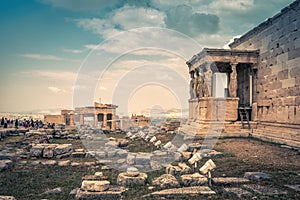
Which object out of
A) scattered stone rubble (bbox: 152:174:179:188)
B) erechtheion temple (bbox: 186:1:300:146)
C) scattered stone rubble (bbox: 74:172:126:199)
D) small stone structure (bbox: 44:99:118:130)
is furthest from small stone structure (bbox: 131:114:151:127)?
scattered stone rubble (bbox: 74:172:126:199)

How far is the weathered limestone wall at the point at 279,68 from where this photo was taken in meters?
12.2

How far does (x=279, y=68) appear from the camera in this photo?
13.6 m

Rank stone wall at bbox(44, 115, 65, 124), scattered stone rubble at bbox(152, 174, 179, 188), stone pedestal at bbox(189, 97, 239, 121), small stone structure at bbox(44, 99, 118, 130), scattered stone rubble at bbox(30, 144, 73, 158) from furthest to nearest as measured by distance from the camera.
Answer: stone wall at bbox(44, 115, 65, 124) → small stone structure at bbox(44, 99, 118, 130) → stone pedestal at bbox(189, 97, 239, 121) → scattered stone rubble at bbox(30, 144, 73, 158) → scattered stone rubble at bbox(152, 174, 179, 188)

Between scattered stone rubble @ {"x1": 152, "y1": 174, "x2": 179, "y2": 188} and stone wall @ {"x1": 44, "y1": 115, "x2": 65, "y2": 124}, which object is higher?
stone wall @ {"x1": 44, "y1": 115, "x2": 65, "y2": 124}

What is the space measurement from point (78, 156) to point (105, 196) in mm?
5179

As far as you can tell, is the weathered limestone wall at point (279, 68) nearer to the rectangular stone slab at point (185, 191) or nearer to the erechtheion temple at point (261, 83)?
the erechtheion temple at point (261, 83)

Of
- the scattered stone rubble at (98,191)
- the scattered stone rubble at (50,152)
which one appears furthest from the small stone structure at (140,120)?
the scattered stone rubble at (98,191)

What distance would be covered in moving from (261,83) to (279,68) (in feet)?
6.37

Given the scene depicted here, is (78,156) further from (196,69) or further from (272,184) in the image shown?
(196,69)

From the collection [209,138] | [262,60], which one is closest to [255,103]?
[262,60]

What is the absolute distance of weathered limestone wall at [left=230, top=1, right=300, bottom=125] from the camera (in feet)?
40.0

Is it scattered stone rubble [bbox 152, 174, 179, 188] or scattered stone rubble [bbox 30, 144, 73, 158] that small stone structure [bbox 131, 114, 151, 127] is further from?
scattered stone rubble [bbox 152, 174, 179, 188]

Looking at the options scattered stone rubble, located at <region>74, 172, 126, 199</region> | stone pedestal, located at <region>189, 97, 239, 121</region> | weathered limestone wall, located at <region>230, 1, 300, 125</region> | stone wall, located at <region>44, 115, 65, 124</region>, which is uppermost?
weathered limestone wall, located at <region>230, 1, 300, 125</region>

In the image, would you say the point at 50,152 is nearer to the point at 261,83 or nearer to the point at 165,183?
the point at 165,183
